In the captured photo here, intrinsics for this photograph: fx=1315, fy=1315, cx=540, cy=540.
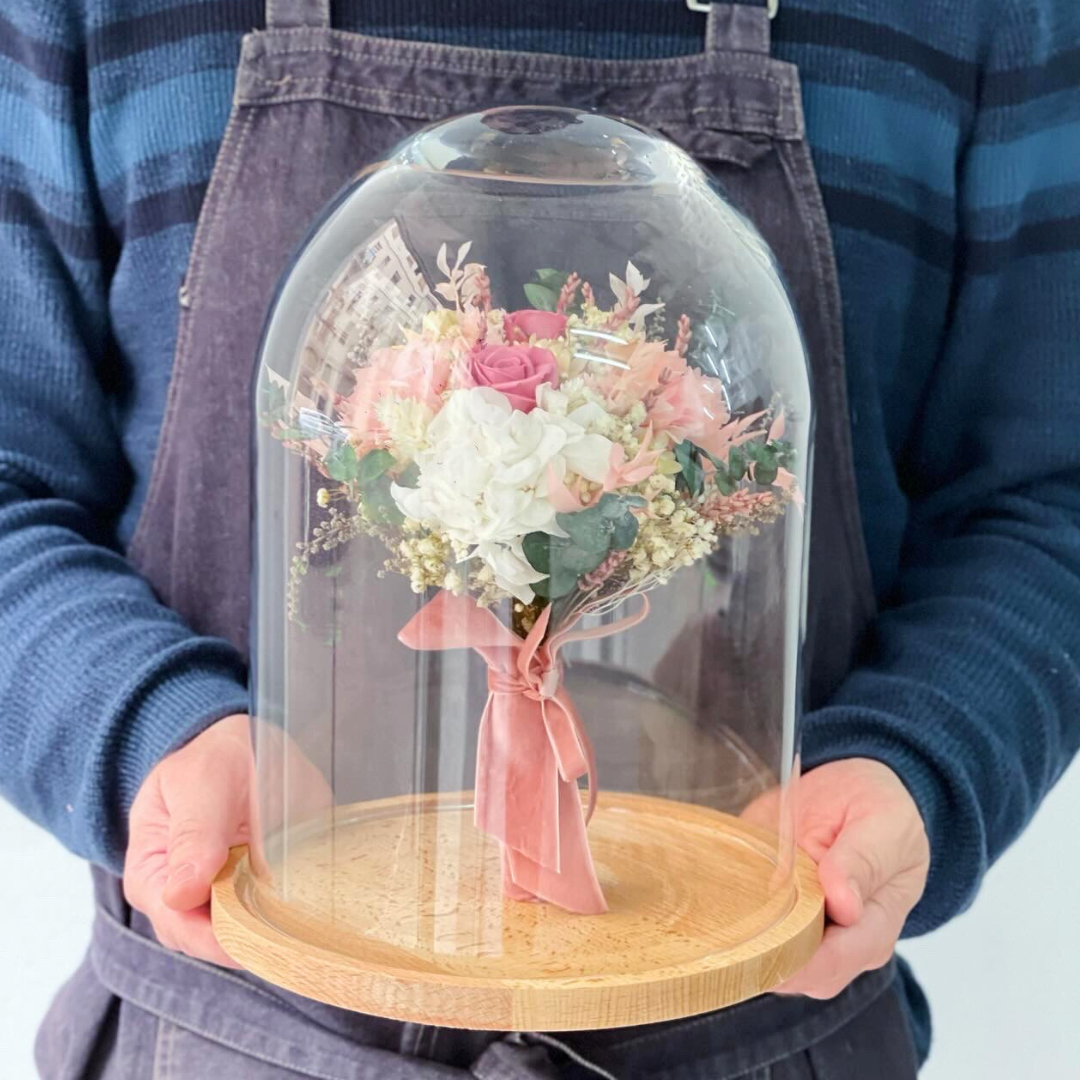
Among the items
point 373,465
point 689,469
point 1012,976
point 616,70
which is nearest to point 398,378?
point 373,465

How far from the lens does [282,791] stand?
738mm

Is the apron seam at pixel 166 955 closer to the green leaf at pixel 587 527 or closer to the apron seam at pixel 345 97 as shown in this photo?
the green leaf at pixel 587 527

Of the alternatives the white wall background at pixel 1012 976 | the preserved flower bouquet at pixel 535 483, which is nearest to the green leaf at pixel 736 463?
the preserved flower bouquet at pixel 535 483

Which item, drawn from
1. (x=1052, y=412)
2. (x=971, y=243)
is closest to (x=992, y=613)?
(x=1052, y=412)

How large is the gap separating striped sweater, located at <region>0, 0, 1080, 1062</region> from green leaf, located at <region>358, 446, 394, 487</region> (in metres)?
0.23

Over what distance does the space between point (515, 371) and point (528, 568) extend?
91 mm

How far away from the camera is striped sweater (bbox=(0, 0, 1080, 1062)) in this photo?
0.82 m

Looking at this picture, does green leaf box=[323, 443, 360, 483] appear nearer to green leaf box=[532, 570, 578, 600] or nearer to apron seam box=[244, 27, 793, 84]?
green leaf box=[532, 570, 578, 600]

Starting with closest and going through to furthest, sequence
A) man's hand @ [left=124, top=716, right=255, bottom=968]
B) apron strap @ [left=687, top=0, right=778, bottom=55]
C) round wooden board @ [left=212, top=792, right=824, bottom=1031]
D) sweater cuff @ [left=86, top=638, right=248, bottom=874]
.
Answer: round wooden board @ [left=212, top=792, right=824, bottom=1031] < man's hand @ [left=124, top=716, right=255, bottom=968] < sweater cuff @ [left=86, top=638, right=248, bottom=874] < apron strap @ [left=687, top=0, right=778, bottom=55]

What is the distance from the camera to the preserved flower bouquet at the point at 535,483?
0.59 meters

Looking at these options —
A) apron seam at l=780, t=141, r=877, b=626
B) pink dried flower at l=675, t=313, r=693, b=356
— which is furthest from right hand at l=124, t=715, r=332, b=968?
apron seam at l=780, t=141, r=877, b=626

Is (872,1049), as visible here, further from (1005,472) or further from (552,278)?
(552,278)

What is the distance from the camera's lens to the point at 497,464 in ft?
1.90

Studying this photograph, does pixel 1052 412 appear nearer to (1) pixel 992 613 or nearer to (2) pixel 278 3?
(1) pixel 992 613
